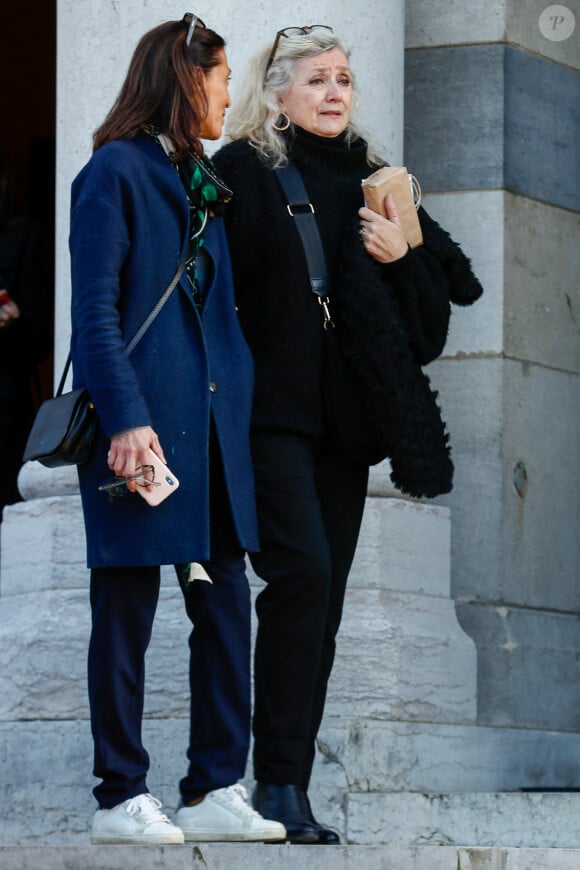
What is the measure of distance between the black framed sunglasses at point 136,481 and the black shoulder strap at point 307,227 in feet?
2.36

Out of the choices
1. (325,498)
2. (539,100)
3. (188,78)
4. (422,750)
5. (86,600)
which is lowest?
(422,750)

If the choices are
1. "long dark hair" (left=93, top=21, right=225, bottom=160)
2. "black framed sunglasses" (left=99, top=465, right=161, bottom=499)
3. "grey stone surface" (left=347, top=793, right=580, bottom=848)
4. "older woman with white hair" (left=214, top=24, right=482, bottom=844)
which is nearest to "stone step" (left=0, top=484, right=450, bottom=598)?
"grey stone surface" (left=347, top=793, right=580, bottom=848)

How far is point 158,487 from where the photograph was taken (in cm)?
410

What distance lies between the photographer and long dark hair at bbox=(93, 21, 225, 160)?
14.2 feet

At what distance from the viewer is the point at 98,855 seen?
12.4 ft

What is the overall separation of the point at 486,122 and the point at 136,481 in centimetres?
307

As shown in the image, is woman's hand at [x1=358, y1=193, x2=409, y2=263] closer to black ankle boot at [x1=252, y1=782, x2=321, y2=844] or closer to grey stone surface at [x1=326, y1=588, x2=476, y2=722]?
black ankle boot at [x1=252, y1=782, x2=321, y2=844]

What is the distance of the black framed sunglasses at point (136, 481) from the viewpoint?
4082 millimetres

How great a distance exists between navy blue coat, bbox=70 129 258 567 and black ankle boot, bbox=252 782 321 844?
1.90 feet

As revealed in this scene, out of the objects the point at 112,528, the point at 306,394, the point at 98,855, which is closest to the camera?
the point at 98,855

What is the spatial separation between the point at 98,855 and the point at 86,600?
198 cm

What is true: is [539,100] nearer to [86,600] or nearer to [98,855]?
[86,600]

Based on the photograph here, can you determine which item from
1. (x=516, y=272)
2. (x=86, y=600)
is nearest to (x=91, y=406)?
(x=86, y=600)

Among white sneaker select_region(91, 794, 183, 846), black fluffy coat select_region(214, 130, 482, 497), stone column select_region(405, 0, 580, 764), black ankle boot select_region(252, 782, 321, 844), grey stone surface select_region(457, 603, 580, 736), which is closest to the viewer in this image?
white sneaker select_region(91, 794, 183, 846)
